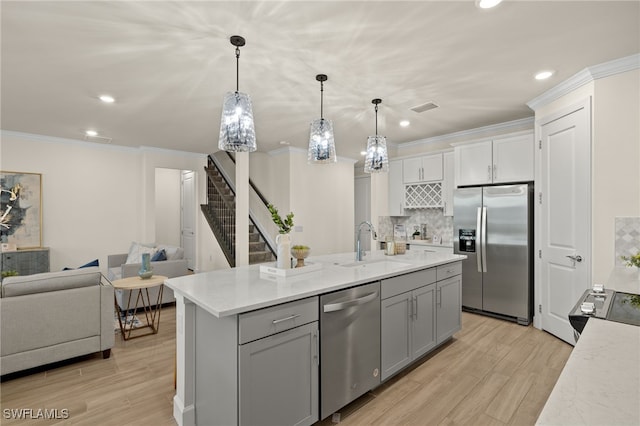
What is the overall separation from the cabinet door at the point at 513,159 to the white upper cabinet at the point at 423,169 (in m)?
0.95

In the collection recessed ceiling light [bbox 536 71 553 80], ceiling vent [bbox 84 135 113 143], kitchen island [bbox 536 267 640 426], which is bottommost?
kitchen island [bbox 536 267 640 426]

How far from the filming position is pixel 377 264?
113 inches

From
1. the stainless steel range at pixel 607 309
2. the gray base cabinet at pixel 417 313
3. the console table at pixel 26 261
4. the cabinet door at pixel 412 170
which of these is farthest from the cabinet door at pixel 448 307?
the console table at pixel 26 261

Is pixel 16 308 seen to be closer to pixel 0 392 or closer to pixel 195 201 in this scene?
pixel 0 392

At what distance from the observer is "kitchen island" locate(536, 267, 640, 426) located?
637 millimetres

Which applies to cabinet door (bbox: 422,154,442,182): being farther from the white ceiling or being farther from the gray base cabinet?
the gray base cabinet

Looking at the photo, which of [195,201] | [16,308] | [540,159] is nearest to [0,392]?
[16,308]

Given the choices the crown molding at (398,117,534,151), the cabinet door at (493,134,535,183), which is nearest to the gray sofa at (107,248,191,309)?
the crown molding at (398,117,534,151)

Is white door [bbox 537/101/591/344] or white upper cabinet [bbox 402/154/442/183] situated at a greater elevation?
white upper cabinet [bbox 402/154/442/183]

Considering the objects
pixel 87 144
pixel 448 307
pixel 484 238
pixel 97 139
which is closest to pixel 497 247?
pixel 484 238

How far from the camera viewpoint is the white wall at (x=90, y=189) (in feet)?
16.4

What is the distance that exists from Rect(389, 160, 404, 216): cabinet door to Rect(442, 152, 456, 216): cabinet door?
76cm

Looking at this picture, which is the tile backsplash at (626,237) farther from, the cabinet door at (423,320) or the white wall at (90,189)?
the white wall at (90,189)

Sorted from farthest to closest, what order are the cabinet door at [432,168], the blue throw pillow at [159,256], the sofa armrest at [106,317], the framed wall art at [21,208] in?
the cabinet door at [432,168]
the framed wall art at [21,208]
the blue throw pillow at [159,256]
the sofa armrest at [106,317]
